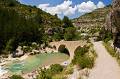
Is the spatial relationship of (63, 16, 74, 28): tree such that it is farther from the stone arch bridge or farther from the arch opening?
the arch opening

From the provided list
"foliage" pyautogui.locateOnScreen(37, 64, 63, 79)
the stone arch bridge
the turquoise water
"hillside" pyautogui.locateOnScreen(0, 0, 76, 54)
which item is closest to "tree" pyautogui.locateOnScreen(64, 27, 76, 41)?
"hillside" pyautogui.locateOnScreen(0, 0, 76, 54)

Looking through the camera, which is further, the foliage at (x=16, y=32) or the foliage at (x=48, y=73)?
the foliage at (x=16, y=32)

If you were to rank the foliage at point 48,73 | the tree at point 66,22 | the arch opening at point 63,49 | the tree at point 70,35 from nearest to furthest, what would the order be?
the foliage at point 48,73 → the arch opening at point 63,49 → the tree at point 70,35 → the tree at point 66,22

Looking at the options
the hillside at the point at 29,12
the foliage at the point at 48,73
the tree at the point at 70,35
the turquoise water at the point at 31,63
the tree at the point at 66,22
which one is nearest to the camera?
the foliage at the point at 48,73

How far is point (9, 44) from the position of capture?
336 feet

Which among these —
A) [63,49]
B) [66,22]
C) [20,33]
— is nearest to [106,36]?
[63,49]

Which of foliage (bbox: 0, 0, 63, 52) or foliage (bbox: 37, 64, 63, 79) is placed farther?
foliage (bbox: 0, 0, 63, 52)

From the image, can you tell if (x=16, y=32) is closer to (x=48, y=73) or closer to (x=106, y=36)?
(x=106, y=36)

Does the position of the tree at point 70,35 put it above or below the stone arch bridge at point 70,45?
above

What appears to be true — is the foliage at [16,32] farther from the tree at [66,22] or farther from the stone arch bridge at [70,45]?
the tree at [66,22]

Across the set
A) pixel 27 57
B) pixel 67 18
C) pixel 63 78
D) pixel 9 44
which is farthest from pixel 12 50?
pixel 63 78

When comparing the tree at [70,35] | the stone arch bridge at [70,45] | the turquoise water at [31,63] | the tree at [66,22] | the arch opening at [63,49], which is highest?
the tree at [66,22]

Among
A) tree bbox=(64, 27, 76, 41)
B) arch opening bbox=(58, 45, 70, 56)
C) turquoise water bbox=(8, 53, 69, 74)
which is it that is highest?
tree bbox=(64, 27, 76, 41)

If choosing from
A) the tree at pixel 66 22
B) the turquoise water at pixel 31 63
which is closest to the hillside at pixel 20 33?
the tree at pixel 66 22
